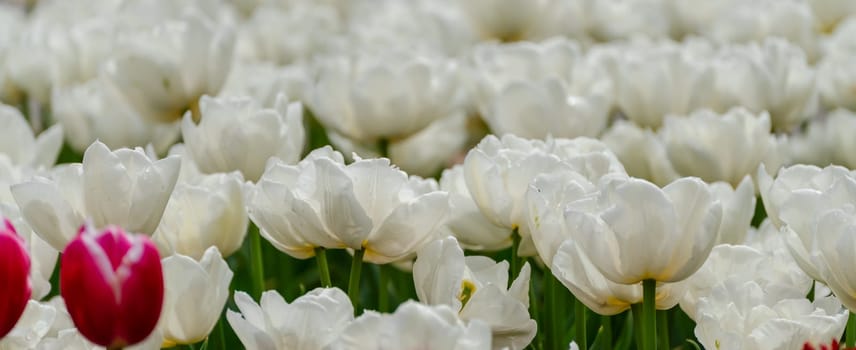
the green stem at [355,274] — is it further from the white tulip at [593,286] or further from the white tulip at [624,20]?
the white tulip at [624,20]

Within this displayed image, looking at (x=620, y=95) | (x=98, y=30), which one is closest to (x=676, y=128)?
(x=620, y=95)

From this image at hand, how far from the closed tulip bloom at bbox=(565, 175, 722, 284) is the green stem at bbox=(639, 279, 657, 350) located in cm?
2

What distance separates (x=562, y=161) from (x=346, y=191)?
0.67ft

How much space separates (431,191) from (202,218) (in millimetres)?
230

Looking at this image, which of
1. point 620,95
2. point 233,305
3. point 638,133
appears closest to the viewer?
point 233,305

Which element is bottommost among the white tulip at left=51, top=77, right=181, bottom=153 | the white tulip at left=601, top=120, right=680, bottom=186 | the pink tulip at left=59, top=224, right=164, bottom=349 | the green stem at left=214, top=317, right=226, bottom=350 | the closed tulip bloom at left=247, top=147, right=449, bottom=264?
the white tulip at left=51, top=77, right=181, bottom=153

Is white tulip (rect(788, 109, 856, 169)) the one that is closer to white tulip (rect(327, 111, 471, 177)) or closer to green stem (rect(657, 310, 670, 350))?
white tulip (rect(327, 111, 471, 177))

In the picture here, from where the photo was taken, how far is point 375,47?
2.19 meters

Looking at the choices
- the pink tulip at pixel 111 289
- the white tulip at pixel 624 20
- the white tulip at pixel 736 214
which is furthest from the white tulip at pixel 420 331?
the white tulip at pixel 624 20

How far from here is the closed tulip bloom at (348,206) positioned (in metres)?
1.07

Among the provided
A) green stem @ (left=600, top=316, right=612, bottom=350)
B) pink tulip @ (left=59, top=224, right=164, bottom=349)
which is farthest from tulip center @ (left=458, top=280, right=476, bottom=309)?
pink tulip @ (left=59, top=224, right=164, bottom=349)

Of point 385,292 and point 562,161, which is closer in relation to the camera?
point 562,161

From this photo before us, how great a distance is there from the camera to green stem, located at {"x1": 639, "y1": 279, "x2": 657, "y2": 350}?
1022 millimetres

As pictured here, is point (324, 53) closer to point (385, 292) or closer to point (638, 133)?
point (638, 133)
